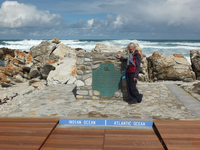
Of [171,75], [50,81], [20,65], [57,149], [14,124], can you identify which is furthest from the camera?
[20,65]

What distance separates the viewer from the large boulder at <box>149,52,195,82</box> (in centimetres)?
1172

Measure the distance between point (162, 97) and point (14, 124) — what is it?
4.70m

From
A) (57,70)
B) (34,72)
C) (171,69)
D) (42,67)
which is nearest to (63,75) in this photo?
(57,70)

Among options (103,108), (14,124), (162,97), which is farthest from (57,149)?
(162,97)

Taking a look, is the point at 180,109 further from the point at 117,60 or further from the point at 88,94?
the point at 88,94

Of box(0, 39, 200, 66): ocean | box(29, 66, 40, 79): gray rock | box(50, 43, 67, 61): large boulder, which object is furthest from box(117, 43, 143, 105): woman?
box(0, 39, 200, 66): ocean

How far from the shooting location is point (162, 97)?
6.75 m

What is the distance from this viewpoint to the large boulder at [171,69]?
11.7m

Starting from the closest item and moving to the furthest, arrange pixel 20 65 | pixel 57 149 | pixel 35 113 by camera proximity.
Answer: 1. pixel 57 149
2. pixel 35 113
3. pixel 20 65

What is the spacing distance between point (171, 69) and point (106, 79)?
6990 mm

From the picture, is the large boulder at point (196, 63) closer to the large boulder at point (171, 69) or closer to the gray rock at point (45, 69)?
the large boulder at point (171, 69)

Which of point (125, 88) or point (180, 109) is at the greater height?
point (125, 88)

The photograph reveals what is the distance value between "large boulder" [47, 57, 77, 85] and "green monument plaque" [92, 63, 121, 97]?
3.29 meters

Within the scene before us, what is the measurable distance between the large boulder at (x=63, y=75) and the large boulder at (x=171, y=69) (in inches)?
214
